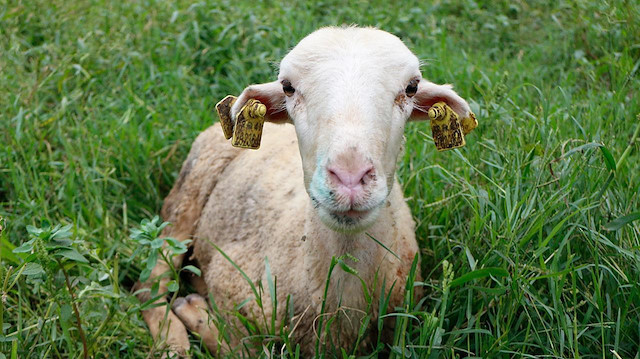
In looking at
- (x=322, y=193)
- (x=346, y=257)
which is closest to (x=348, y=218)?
(x=322, y=193)

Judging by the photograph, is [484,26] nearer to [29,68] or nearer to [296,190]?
[296,190]

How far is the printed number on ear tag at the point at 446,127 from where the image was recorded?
9.09 ft

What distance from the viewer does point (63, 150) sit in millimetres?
4504

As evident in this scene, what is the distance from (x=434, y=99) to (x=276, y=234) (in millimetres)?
1129

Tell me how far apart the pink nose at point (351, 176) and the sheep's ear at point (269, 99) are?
0.78m

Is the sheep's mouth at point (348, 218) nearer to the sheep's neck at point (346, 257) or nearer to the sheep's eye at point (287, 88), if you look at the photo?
the sheep's neck at point (346, 257)

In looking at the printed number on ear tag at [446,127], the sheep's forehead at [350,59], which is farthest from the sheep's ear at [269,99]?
the printed number on ear tag at [446,127]

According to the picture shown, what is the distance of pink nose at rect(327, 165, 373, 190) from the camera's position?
218cm

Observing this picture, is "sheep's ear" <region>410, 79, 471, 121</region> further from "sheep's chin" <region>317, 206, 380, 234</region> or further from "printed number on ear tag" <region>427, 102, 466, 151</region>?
"sheep's chin" <region>317, 206, 380, 234</region>

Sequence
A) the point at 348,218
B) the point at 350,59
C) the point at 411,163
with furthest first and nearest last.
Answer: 1. the point at 411,163
2. the point at 350,59
3. the point at 348,218

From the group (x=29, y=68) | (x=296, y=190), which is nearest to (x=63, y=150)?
(x=29, y=68)

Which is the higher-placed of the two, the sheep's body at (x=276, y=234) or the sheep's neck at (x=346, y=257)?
the sheep's neck at (x=346, y=257)

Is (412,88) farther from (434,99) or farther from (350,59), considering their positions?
(350,59)

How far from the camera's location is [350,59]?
8.41ft
